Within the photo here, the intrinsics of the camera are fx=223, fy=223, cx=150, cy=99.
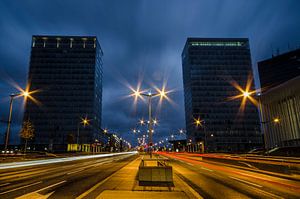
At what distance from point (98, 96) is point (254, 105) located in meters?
101

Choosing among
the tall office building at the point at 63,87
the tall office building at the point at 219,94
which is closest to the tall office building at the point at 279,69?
the tall office building at the point at 219,94

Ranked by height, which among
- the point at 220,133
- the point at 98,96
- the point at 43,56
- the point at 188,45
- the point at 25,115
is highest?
the point at 188,45

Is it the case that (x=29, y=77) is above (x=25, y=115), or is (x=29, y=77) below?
above

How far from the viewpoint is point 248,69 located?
5640 inches

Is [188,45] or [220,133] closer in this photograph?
[220,133]

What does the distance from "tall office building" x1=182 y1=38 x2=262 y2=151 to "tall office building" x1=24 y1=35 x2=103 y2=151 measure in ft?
206

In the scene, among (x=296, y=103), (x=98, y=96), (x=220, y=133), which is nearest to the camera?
(x=296, y=103)

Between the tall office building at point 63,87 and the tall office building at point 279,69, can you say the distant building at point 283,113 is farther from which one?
the tall office building at point 63,87

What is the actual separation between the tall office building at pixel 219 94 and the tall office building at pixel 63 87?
206 ft

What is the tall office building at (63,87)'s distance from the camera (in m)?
130

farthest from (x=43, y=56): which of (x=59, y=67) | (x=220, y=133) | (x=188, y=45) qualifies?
(x=220, y=133)

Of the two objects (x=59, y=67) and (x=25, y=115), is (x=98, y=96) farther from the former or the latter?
(x=25, y=115)

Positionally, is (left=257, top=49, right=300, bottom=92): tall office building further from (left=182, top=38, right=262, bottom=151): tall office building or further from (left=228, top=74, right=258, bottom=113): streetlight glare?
(left=182, top=38, right=262, bottom=151): tall office building

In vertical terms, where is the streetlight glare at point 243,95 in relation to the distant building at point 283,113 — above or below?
above
